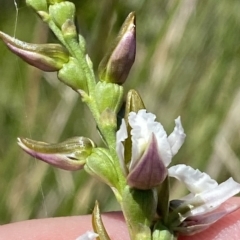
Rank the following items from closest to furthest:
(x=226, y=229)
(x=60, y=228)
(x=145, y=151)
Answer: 1. (x=145, y=151)
2. (x=226, y=229)
3. (x=60, y=228)

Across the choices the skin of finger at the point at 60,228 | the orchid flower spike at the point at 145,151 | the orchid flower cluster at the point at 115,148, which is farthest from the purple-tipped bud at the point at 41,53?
the skin of finger at the point at 60,228

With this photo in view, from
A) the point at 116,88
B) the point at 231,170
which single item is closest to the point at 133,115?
the point at 116,88

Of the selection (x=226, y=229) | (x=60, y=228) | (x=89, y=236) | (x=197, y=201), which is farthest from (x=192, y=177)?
(x=60, y=228)

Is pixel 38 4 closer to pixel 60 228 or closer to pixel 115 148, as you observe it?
pixel 115 148

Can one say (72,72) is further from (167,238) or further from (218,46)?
(218,46)

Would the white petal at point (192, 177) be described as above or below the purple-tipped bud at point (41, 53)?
below

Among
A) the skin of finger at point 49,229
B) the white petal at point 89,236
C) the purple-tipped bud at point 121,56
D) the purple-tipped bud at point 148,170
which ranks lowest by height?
the skin of finger at point 49,229

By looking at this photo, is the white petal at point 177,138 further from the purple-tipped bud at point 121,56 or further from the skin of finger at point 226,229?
the skin of finger at point 226,229
